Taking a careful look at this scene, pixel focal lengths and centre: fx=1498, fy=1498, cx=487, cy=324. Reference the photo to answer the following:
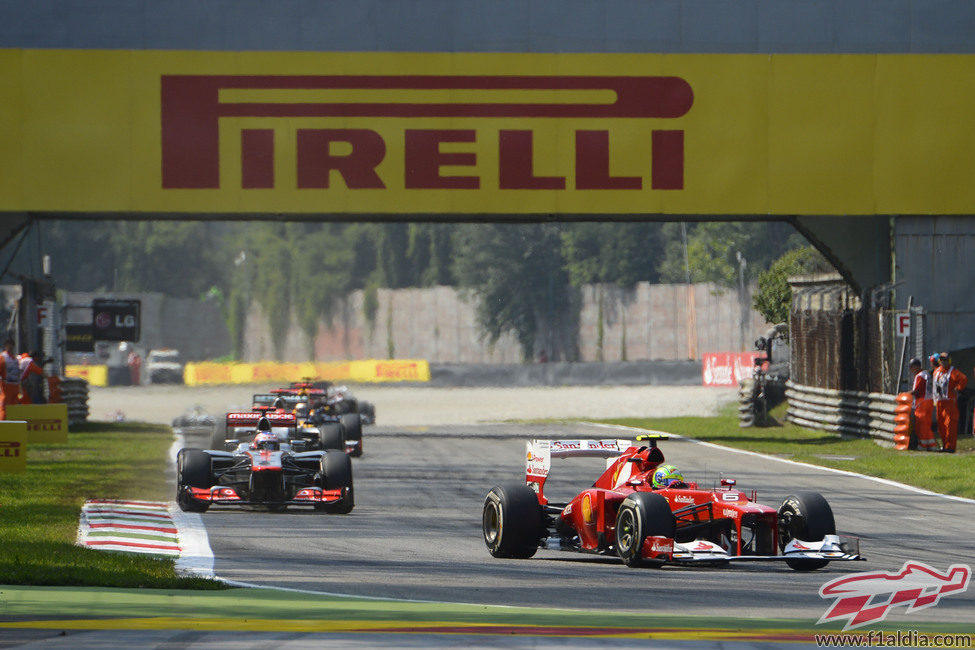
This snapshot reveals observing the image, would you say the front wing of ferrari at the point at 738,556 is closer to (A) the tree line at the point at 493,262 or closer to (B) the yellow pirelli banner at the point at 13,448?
(B) the yellow pirelli banner at the point at 13,448

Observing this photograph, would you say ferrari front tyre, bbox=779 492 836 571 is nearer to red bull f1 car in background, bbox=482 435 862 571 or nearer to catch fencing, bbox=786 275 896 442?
red bull f1 car in background, bbox=482 435 862 571

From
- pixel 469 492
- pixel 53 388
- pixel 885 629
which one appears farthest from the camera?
pixel 53 388

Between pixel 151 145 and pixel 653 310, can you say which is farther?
pixel 653 310

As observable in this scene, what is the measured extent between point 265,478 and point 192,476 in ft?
2.76

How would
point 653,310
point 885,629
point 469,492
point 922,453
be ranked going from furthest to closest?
point 653,310
point 922,453
point 469,492
point 885,629

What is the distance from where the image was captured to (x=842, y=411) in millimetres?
33688

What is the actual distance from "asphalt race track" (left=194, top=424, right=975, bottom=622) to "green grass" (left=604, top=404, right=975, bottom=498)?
0.90 metres

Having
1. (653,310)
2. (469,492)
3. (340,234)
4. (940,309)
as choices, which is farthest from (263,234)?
(469,492)

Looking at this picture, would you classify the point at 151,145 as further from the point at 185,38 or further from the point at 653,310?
the point at 653,310

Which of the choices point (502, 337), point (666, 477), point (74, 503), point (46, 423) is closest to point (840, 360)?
point (46, 423)

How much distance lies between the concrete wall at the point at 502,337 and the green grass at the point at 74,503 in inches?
2183

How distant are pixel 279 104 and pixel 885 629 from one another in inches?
951

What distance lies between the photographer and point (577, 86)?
31688 millimetres

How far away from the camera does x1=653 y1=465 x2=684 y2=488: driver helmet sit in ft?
43.0
